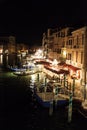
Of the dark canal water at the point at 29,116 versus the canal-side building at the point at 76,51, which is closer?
the dark canal water at the point at 29,116

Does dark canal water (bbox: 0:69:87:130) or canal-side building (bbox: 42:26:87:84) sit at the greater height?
canal-side building (bbox: 42:26:87:84)

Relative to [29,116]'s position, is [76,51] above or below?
above

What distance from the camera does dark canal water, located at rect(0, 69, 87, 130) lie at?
31594 millimetres

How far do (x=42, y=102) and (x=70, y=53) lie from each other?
77.4 ft

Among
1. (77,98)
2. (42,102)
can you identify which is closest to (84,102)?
(77,98)

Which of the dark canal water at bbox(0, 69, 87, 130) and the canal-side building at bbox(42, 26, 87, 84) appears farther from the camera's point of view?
the canal-side building at bbox(42, 26, 87, 84)

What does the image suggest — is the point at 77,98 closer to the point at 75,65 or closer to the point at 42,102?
the point at 42,102

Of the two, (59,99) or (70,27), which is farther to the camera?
(70,27)

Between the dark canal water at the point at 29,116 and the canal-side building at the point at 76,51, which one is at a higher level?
the canal-side building at the point at 76,51

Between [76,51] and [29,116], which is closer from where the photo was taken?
[29,116]

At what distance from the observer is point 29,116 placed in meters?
35.1

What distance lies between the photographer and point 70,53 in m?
59.1

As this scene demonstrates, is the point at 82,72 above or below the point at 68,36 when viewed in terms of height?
below

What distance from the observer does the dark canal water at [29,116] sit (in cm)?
3159
